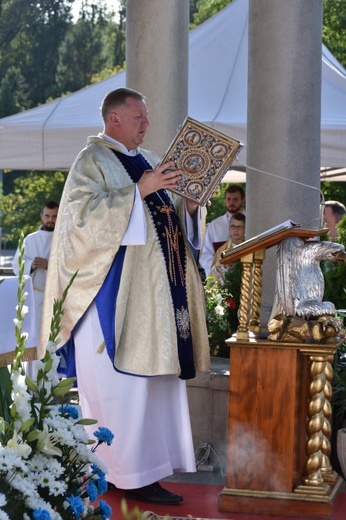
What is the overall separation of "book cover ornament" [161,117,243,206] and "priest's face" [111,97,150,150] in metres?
0.28

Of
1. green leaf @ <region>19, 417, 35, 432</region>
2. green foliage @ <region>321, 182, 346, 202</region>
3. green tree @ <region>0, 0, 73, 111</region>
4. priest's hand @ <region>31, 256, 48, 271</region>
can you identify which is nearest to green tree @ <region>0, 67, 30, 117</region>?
green tree @ <region>0, 0, 73, 111</region>

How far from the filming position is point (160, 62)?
7.54 metres

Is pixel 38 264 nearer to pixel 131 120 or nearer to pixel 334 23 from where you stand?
pixel 131 120

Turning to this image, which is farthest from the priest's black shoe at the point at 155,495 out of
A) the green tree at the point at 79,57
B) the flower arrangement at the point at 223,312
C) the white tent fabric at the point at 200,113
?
the green tree at the point at 79,57

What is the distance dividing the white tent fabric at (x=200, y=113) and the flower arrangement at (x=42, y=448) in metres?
6.17

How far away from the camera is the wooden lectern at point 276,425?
5492mm

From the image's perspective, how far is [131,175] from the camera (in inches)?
232

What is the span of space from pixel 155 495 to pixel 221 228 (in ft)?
17.0

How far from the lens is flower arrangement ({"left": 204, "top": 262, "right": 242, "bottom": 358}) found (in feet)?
24.1

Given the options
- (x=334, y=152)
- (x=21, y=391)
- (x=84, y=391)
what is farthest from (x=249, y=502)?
(x=334, y=152)

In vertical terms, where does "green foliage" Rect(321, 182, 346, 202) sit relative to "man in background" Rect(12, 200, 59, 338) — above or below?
above

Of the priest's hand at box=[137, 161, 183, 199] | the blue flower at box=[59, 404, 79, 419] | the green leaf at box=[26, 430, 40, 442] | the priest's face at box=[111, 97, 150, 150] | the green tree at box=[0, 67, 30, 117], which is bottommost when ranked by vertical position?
the green leaf at box=[26, 430, 40, 442]

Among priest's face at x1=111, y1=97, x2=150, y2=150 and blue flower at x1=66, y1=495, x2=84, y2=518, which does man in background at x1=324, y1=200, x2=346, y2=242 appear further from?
blue flower at x1=66, y1=495, x2=84, y2=518

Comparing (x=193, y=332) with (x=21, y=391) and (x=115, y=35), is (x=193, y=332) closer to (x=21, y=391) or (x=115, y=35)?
(x=21, y=391)
